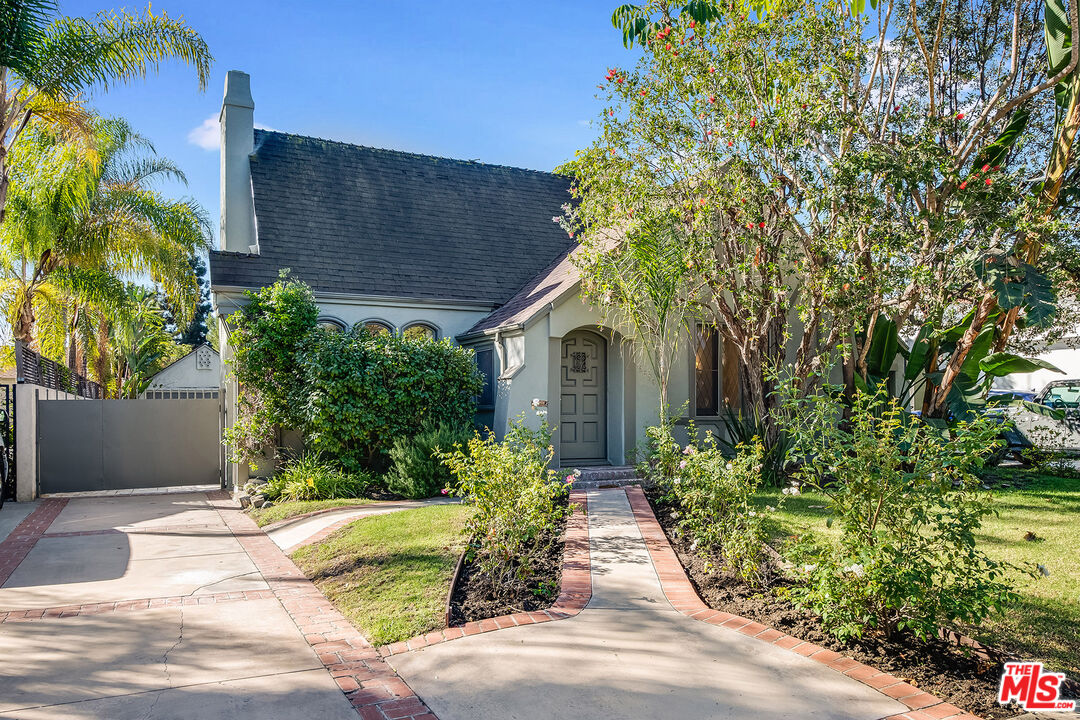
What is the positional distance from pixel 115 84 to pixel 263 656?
36.1 ft

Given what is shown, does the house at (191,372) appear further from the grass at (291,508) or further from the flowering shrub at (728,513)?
the flowering shrub at (728,513)

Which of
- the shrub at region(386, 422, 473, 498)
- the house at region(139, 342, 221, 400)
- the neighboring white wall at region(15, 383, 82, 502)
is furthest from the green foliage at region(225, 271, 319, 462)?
the house at region(139, 342, 221, 400)

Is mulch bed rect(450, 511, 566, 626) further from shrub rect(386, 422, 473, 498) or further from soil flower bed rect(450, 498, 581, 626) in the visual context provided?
shrub rect(386, 422, 473, 498)

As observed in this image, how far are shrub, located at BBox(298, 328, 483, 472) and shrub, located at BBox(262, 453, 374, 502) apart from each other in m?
0.34

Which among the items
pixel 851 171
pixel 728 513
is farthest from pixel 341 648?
pixel 851 171

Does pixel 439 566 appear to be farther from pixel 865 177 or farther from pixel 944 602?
pixel 865 177

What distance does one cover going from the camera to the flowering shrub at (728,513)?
6273 mm

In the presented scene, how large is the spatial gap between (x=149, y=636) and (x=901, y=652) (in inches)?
219

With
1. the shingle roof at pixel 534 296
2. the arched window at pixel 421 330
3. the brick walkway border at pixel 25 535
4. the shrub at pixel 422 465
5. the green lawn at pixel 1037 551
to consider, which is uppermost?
the shingle roof at pixel 534 296

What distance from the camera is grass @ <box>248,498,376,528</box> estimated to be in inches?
417

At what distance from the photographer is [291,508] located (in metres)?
10.9

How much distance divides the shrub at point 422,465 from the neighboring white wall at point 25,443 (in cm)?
655

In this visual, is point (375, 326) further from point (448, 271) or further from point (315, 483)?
point (315, 483)

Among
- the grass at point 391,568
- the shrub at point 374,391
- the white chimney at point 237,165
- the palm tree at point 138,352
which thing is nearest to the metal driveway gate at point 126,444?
the shrub at point 374,391
